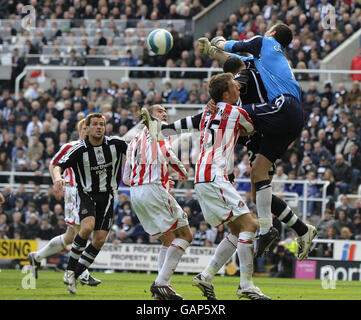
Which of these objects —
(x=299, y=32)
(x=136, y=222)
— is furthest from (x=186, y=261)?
(x=299, y=32)

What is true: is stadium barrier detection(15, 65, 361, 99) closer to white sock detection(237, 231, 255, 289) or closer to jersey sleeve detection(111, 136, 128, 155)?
jersey sleeve detection(111, 136, 128, 155)

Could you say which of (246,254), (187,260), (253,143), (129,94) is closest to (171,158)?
(253,143)

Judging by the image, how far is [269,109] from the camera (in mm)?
11312

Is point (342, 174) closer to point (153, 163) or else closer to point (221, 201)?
point (153, 163)

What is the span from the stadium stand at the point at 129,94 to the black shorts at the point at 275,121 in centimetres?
961

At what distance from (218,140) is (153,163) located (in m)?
1.32

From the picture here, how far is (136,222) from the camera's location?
22.1 m

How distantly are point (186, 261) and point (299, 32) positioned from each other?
26.9 feet

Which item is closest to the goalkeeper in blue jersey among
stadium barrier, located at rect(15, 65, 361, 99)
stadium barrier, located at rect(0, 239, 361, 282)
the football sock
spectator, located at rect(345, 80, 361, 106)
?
the football sock

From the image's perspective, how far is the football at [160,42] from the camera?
521 inches

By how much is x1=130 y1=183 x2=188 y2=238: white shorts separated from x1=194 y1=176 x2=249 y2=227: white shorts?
33.1 inches

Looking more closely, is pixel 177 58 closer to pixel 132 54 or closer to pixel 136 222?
pixel 132 54

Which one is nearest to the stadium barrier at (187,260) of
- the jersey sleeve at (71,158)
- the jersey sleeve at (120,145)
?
the jersey sleeve at (120,145)

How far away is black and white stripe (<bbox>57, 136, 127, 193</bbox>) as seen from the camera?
13156 millimetres
